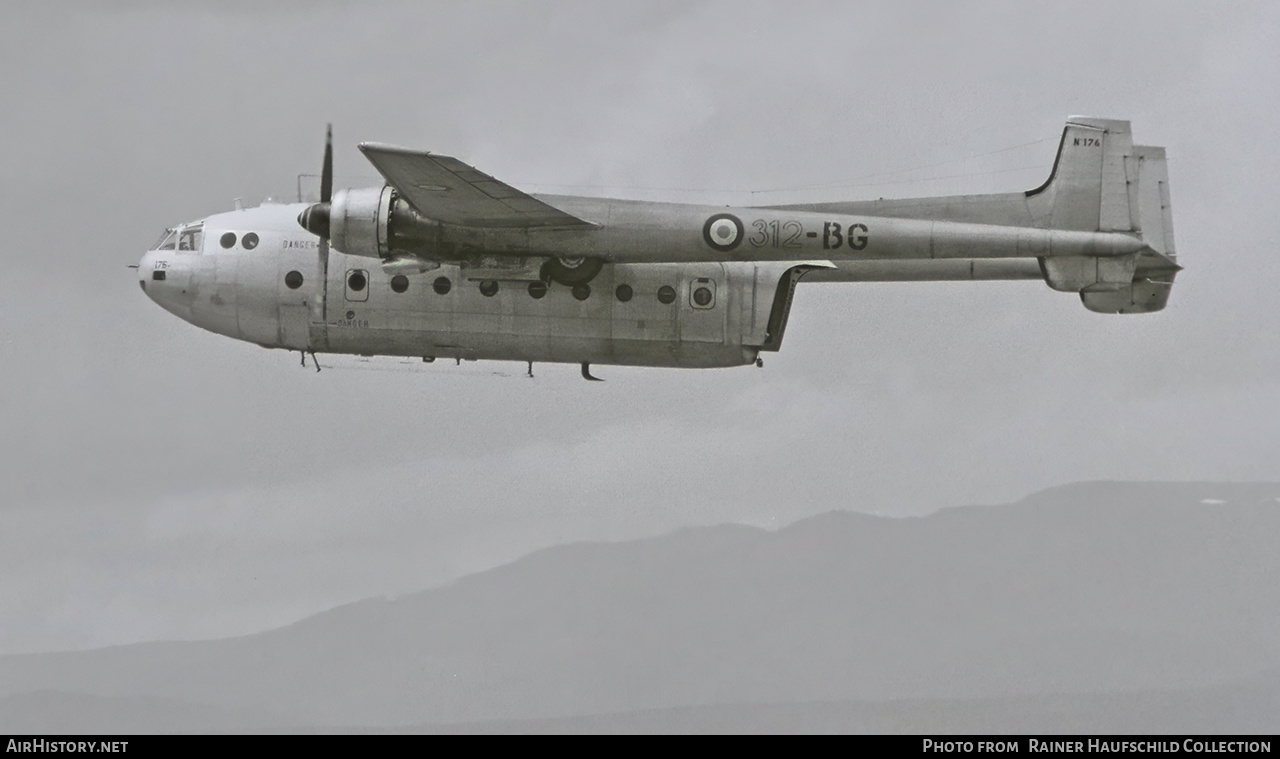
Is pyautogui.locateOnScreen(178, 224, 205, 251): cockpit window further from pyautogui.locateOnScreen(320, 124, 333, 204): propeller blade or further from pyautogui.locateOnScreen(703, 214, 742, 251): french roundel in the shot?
pyautogui.locateOnScreen(703, 214, 742, 251): french roundel

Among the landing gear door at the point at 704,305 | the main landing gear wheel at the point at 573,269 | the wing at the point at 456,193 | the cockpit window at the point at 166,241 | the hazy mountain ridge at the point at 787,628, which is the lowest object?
the hazy mountain ridge at the point at 787,628

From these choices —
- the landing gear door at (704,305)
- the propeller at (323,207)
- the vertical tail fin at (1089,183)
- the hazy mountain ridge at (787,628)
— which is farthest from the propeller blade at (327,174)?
the hazy mountain ridge at (787,628)

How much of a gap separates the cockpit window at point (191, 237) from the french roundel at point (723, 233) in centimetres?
1096

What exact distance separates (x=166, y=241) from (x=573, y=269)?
356 inches

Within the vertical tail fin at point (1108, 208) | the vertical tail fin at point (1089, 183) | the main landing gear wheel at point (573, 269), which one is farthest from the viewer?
the vertical tail fin at point (1089, 183)

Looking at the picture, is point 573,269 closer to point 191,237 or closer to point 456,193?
point 456,193

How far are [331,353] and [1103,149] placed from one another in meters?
16.3

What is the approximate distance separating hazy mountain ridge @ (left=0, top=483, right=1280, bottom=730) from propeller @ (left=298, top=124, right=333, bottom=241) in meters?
28.5

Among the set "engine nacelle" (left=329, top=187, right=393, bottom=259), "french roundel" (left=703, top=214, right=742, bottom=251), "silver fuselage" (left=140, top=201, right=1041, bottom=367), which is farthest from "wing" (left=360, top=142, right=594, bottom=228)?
"french roundel" (left=703, top=214, right=742, bottom=251)

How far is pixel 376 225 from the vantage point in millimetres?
35219

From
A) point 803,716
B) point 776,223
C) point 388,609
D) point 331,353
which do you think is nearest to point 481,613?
point 388,609

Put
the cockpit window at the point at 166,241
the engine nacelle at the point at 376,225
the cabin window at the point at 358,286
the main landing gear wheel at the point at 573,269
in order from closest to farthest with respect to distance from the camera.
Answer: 1. the engine nacelle at the point at 376,225
2. the main landing gear wheel at the point at 573,269
3. the cabin window at the point at 358,286
4. the cockpit window at the point at 166,241

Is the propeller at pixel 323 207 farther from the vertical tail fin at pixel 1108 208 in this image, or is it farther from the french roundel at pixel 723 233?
the vertical tail fin at pixel 1108 208

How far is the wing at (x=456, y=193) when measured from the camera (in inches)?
1300
